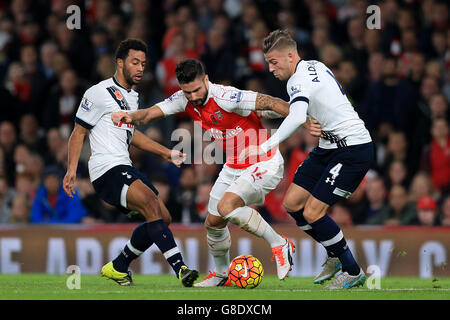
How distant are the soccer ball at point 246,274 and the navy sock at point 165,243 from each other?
532 millimetres

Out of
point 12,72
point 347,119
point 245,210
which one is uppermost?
point 12,72

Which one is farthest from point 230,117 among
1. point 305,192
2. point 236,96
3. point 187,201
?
point 187,201

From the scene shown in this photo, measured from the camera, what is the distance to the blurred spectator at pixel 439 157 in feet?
40.4

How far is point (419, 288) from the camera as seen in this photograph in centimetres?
879

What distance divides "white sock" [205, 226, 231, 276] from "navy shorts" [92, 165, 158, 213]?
721mm

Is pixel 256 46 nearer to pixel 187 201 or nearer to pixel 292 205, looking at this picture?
pixel 187 201

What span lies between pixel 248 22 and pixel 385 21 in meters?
2.15

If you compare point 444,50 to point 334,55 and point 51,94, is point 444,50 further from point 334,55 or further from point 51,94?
point 51,94

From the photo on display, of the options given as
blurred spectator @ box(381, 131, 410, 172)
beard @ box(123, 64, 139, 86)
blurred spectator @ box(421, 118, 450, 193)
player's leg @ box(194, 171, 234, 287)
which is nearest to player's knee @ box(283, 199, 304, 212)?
player's leg @ box(194, 171, 234, 287)

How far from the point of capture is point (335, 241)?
840 centimetres

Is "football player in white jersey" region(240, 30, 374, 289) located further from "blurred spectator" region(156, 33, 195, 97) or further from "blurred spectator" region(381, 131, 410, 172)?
"blurred spectator" region(156, 33, 195, 97)

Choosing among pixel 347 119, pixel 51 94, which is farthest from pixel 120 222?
pixel 347 119

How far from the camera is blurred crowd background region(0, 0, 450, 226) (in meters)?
12.4
